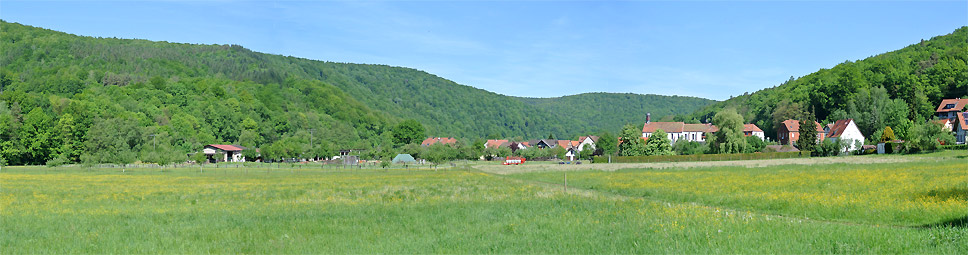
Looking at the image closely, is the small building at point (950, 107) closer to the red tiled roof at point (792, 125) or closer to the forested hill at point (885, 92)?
the forested hill at point (885, 92)

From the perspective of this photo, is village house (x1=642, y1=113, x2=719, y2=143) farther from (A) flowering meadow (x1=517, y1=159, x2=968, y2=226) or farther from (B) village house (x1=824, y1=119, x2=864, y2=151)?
(A) flowering meadow (x1=517, y1=159, x2=968, y2=226)

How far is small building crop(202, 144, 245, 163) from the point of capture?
5875 inches

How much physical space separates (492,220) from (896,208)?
44.9 ft

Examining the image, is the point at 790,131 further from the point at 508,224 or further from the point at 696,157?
the point at 508,224

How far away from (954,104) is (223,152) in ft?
560

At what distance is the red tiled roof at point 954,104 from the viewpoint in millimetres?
138200

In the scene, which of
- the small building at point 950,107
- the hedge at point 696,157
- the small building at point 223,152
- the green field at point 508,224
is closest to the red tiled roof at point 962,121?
the small building at point 950,107

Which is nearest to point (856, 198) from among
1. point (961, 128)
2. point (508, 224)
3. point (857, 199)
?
point (857, 199)

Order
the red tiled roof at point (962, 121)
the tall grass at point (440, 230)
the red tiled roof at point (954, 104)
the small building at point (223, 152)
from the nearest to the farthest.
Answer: the tall grass at point (440, 230), the red tiled roof at point (962, 121), the red tiled roof at point (954, 104), the small building at point (223, 152)

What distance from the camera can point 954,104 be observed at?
14088 centimetres

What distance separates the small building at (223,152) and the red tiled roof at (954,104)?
547 ft

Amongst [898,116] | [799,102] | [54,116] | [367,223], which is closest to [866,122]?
[898,116]

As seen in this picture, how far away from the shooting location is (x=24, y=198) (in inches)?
1348

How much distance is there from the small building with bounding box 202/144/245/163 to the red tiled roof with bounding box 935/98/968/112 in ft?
547
